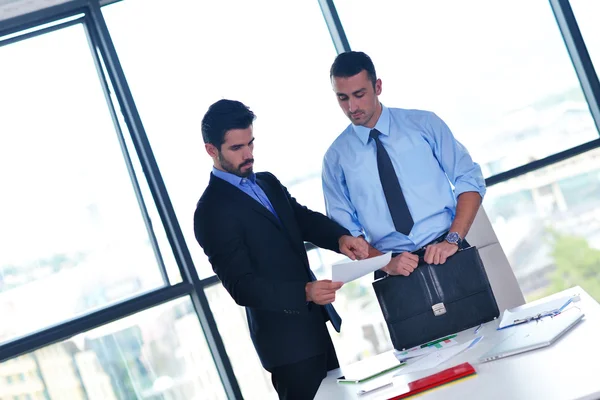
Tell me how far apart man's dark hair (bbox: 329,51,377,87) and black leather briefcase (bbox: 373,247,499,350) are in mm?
897

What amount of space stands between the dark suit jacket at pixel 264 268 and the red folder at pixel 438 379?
80 centimetres

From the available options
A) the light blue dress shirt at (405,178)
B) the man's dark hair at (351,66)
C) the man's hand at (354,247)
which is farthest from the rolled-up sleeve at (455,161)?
the man's hand at (354,247)

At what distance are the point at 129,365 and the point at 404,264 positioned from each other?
1943 millimetres

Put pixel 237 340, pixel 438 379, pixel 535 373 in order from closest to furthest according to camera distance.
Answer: pixel 535 373 → pixel 438 379 → pixel 237 340

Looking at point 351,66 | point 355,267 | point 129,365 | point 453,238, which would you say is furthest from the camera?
point 129,365

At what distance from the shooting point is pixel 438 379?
2035 millimetres

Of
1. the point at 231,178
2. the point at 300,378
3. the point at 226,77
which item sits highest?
the point at 226,77

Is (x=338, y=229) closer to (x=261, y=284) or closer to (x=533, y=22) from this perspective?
(x=261, y=284)

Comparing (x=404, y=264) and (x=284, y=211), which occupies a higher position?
(x=284, y=211)

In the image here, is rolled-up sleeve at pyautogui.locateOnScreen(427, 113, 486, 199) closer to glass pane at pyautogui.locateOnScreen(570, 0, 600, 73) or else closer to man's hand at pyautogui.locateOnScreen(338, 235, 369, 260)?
man's hand at pyautogui.locateOnScreen(338, 235, 369, 260)

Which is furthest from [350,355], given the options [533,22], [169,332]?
[533,22]

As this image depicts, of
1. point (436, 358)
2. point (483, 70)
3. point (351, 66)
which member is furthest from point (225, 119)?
point (483, 70)

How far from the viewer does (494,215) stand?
4.35m

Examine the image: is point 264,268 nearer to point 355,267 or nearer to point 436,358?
point 355,267
